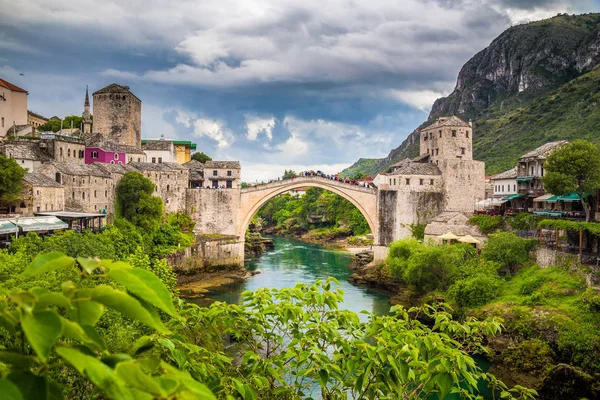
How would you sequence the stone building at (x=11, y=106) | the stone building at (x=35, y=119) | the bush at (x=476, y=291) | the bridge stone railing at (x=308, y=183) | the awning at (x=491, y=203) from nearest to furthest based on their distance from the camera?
1. the bush at (x=476, y=291)
2. the awning at (x=491, y=203)
3. the bridge stone railing at (x=308, y=183)
4. the stone building at (x=11, y=106)
5. the stone building at (x=35, y=119)

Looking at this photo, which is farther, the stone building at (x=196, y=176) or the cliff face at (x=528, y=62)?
the cliff face at (x=528, y=62)

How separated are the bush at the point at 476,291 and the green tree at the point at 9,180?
21.0 m

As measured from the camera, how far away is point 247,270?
3741cm

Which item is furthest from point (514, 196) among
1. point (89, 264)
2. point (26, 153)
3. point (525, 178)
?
point (89, 264)

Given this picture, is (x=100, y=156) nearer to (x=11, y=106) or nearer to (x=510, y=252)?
(x=11, y=106)

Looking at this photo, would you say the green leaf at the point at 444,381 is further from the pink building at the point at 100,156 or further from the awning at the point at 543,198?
the pink building at the point at 100,156

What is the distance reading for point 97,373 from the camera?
135 cm

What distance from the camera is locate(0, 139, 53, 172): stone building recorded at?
31.2 m

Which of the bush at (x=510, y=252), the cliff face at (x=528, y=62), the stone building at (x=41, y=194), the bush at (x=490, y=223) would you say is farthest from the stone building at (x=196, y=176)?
the cliff face at (x=528, y=62)

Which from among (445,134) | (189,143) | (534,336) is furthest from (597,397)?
(189,143)

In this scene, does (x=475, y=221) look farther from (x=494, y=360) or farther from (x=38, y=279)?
(x=38, y=279)

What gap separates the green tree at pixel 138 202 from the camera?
3366 centimetres

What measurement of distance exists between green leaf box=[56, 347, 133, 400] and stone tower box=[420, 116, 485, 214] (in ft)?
120

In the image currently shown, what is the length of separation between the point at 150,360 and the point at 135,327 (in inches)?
567
